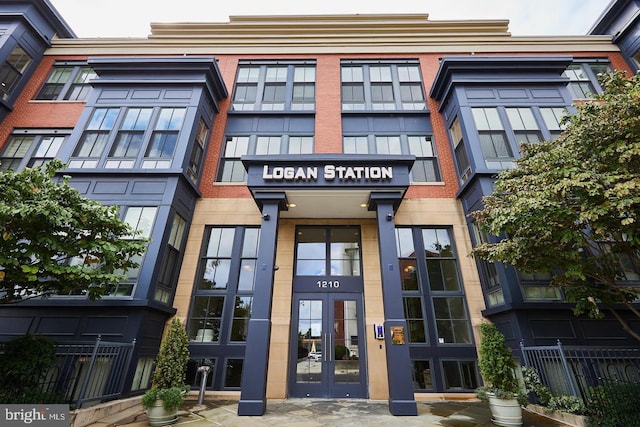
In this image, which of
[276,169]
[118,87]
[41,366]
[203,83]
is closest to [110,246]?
[41,366]

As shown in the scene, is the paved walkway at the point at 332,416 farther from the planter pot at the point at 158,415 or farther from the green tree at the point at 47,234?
the green tree at the point at 47,234

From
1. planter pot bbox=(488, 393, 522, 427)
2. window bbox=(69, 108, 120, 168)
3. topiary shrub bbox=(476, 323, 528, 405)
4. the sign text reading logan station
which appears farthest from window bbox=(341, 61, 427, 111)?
planter pot bbox=(488, 393, 522, 427)

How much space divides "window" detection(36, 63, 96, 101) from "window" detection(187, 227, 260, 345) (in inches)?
420

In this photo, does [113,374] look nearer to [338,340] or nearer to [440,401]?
[338,340]

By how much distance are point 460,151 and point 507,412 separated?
9.11 m

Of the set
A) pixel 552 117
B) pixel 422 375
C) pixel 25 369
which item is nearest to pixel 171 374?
pixel 25 369

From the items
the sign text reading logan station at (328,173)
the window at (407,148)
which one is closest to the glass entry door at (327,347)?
the sign text reading logan station at (328,173)

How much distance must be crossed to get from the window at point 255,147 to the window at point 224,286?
9.41ft

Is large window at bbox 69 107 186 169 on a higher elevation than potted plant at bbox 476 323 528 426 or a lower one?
higher

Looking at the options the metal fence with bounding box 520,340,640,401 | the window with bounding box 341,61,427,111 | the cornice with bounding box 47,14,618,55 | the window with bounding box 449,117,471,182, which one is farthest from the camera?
the cornice with bounding box 47,14,618,55

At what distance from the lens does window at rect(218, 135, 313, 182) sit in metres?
12.8

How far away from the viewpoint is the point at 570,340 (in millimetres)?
8094

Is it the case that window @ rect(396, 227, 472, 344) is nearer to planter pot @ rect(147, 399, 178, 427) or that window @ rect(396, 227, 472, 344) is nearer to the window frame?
planter pot @ rect(147, 399, 178, 427)

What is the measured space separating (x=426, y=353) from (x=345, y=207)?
555cm
